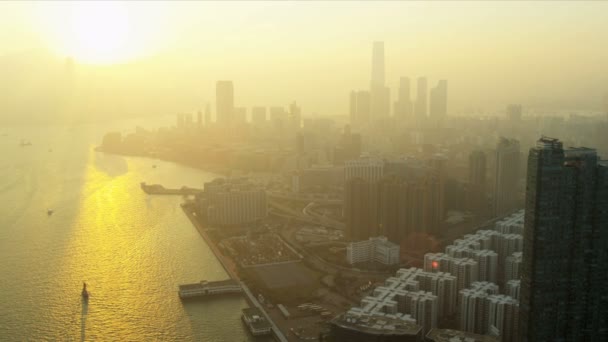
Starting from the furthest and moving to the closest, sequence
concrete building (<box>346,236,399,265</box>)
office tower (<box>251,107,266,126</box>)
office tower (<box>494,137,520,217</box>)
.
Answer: office tower (<box>251,107,266,126</box>) < office tower (<box>494,137,520,217</box>) < concrete building (<box>346,236,399,265</box>)

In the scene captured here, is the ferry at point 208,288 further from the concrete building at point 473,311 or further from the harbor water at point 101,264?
the concrete building at point 473,311

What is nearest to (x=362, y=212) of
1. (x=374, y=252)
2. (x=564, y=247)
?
(x=374, y=252)

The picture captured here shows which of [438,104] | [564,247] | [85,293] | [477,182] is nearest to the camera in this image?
[564,247]

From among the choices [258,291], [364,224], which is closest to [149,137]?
[364,224]

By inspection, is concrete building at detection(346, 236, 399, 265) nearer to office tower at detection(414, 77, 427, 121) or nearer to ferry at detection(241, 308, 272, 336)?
ferry at detection(241, 308, 272, 336)

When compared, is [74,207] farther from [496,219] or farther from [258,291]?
[496,219]

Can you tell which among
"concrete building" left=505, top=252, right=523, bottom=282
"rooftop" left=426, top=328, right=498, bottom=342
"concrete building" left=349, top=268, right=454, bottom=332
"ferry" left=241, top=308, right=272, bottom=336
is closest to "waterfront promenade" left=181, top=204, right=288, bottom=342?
"ferry" left=241, top=308, right=272, bottom=336

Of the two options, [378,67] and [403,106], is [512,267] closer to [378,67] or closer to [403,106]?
[378,67]
